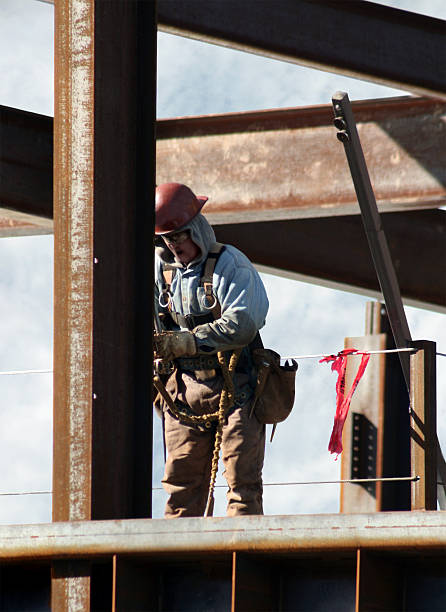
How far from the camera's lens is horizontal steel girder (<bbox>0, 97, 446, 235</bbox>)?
1316 centimetres

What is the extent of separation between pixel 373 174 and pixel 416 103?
75cm

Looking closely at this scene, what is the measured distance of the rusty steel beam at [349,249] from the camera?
14.9 m

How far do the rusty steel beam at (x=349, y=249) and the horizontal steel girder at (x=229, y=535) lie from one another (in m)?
7.09

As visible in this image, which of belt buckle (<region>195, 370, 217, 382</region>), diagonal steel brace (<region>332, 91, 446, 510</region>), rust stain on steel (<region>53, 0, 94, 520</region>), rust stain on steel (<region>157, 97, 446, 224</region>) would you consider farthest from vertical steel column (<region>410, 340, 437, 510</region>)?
rust stain on steel (<region>157, 97, 446, 224</region>)

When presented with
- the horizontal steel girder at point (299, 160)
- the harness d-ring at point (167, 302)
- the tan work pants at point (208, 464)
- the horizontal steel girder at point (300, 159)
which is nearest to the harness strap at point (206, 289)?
the harness d-ring at point (167, 302)

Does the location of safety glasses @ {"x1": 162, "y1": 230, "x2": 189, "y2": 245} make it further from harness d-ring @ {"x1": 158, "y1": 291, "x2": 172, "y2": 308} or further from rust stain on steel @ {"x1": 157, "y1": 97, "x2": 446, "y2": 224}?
rust stain on steel @ {"x1": 157, "y1": 97, "x2": 446, "y2": 224}

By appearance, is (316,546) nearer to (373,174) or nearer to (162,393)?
(162,393)

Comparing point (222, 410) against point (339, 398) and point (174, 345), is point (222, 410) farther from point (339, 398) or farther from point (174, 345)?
point (339, 398)

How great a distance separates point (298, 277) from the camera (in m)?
15.1

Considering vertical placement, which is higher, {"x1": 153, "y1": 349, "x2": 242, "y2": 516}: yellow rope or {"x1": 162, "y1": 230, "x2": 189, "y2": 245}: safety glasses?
{"x1": 162, "y1": 230, "x2": 189, "y2": 245}: safety glasses

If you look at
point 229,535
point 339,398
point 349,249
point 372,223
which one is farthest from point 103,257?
point 349,249

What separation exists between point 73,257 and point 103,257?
0.19 m

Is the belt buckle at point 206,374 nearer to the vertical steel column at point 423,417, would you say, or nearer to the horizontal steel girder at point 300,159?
the vertical steel column at point 423,417

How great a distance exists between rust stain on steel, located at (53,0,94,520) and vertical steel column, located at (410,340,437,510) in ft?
6.61
